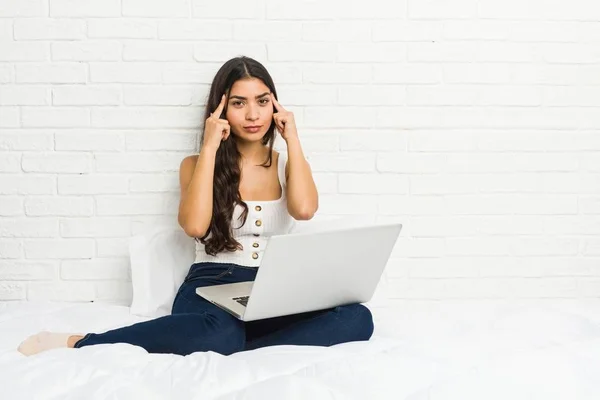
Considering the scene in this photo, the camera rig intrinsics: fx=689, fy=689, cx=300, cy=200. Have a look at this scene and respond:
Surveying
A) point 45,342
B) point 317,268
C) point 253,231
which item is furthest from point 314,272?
point 45,342

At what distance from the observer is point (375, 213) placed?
7.41ft

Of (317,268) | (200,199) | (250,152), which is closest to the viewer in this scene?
(317,268)

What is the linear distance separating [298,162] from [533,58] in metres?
0.87

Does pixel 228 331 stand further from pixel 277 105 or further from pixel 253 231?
pixel 277 105

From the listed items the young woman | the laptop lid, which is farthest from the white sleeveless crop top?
the laptop lid

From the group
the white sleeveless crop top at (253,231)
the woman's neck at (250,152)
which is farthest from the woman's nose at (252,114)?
the white sleeveless crop top at (253,231)

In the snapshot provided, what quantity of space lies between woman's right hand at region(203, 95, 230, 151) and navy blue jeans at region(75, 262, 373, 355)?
44cm

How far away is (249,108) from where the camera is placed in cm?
200

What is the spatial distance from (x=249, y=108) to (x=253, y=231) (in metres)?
0.36

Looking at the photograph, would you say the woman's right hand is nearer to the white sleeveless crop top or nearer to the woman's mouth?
the woman's mouth

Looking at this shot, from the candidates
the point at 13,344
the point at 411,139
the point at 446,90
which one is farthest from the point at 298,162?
the point at 13,344

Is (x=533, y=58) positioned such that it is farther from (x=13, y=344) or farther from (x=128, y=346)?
(x=13, y=344)

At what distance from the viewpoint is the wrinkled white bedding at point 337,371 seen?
124cm

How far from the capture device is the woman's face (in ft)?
6.57
